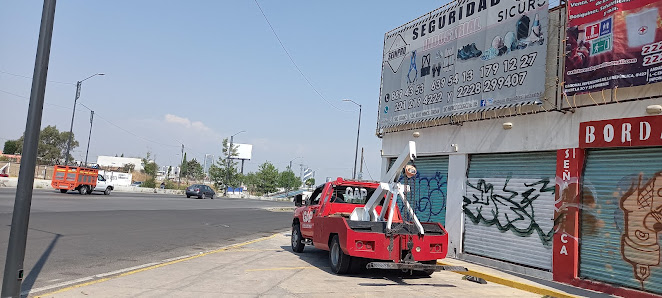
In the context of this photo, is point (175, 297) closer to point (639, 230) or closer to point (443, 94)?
point (639, 230)

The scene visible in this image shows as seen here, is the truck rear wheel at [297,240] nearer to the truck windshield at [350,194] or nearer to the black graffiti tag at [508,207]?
the truck windshield at [350,194]

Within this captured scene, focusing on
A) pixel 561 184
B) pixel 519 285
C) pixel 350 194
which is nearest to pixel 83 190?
pixel 350 194

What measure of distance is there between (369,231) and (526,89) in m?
4.64

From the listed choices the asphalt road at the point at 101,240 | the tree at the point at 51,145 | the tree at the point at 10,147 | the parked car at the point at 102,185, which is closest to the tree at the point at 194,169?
the tree at the point at 51,145

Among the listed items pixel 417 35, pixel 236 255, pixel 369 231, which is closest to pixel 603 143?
pixel 369 231

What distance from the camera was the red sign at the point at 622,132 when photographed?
25.8 feet

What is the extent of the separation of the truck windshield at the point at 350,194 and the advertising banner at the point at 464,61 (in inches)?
116

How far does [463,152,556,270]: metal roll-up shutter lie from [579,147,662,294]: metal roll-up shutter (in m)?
0.83

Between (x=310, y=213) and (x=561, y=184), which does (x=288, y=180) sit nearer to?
(x=310, y=213)

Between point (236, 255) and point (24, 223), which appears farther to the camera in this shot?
point (236, 255)

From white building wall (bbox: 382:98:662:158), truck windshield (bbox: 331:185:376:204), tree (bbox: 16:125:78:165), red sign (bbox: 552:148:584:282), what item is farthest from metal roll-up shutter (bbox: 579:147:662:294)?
tree (bbox: 16:125:78:165)

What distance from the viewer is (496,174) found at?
11.3 metres

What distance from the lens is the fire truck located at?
3247cm

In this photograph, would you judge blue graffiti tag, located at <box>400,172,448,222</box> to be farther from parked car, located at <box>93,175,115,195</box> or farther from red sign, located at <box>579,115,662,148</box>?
parked car, located at <box>93,175,115,195</box>
